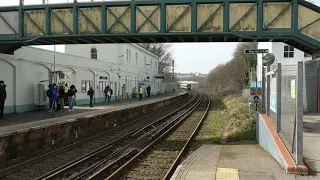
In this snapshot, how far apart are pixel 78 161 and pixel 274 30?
28.6 feet

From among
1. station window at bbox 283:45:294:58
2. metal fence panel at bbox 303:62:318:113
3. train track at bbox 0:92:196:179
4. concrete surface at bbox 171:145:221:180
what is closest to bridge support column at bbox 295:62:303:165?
concrete surface at bbox 171:145:221:180

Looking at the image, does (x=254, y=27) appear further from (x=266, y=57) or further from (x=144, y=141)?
(x=144, y=141)

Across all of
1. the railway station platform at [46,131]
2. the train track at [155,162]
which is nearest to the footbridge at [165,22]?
the railway station platform at [46,131]

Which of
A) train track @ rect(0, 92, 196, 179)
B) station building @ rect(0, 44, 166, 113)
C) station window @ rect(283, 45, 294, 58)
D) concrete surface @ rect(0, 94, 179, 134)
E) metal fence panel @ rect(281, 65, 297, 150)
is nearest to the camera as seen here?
metal fence panel @ rect(281, 65, 297, 150)

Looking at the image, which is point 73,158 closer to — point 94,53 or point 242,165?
point 242,165

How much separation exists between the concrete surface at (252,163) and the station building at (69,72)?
42.0ft

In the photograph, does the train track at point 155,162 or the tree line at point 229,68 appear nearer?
the train track at point 155,162

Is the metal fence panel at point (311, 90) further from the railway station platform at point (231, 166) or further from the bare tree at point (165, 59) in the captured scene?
the bare tree at point (165, 59)

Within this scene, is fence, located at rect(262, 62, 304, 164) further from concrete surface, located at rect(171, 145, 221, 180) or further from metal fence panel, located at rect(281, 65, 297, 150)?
concrete surface, located at rect(171, 145, 221, 180)

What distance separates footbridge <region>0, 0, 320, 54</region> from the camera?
46.5 ft

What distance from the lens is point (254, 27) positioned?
1445cm

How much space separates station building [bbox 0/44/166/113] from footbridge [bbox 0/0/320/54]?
3260mm

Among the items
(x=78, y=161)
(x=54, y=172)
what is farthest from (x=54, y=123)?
(x=54, y=172)

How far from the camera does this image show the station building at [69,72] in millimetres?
19906
